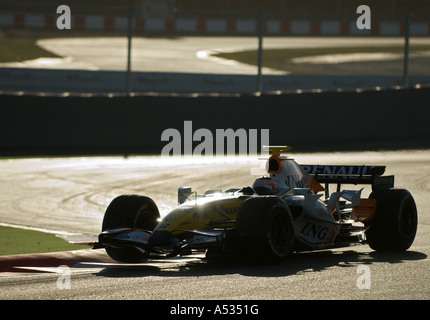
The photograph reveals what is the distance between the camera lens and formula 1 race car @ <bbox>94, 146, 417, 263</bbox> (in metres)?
9.83

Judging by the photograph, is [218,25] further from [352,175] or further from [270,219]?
[270,219]

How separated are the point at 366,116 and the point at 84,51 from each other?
9393 millimetres

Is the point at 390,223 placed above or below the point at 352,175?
below

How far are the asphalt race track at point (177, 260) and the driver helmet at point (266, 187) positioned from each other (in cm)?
76

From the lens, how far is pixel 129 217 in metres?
10.6

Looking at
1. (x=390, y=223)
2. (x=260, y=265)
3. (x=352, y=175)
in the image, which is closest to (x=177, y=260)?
(x=260, y=265)

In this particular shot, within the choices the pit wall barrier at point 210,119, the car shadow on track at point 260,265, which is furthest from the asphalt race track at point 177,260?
the pit wall barrier at point 210,119

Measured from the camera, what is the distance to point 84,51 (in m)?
27.9

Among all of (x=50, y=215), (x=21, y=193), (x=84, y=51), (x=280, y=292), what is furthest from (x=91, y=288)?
(x=84, y=51)

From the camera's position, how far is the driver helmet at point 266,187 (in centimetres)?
1093

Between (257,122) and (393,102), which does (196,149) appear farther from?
(393,102)

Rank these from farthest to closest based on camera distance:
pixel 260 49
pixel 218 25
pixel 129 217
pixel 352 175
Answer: pixel 218 25
pixel 260 49
pixel 352 175
pixel 129 217

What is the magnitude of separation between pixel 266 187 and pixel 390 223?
161 centimetres

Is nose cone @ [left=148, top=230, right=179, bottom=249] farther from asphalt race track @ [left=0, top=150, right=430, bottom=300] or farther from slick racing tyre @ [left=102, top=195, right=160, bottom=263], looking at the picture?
slick racing tyre @ [left=102, top=195, right=160, bottom=263]
